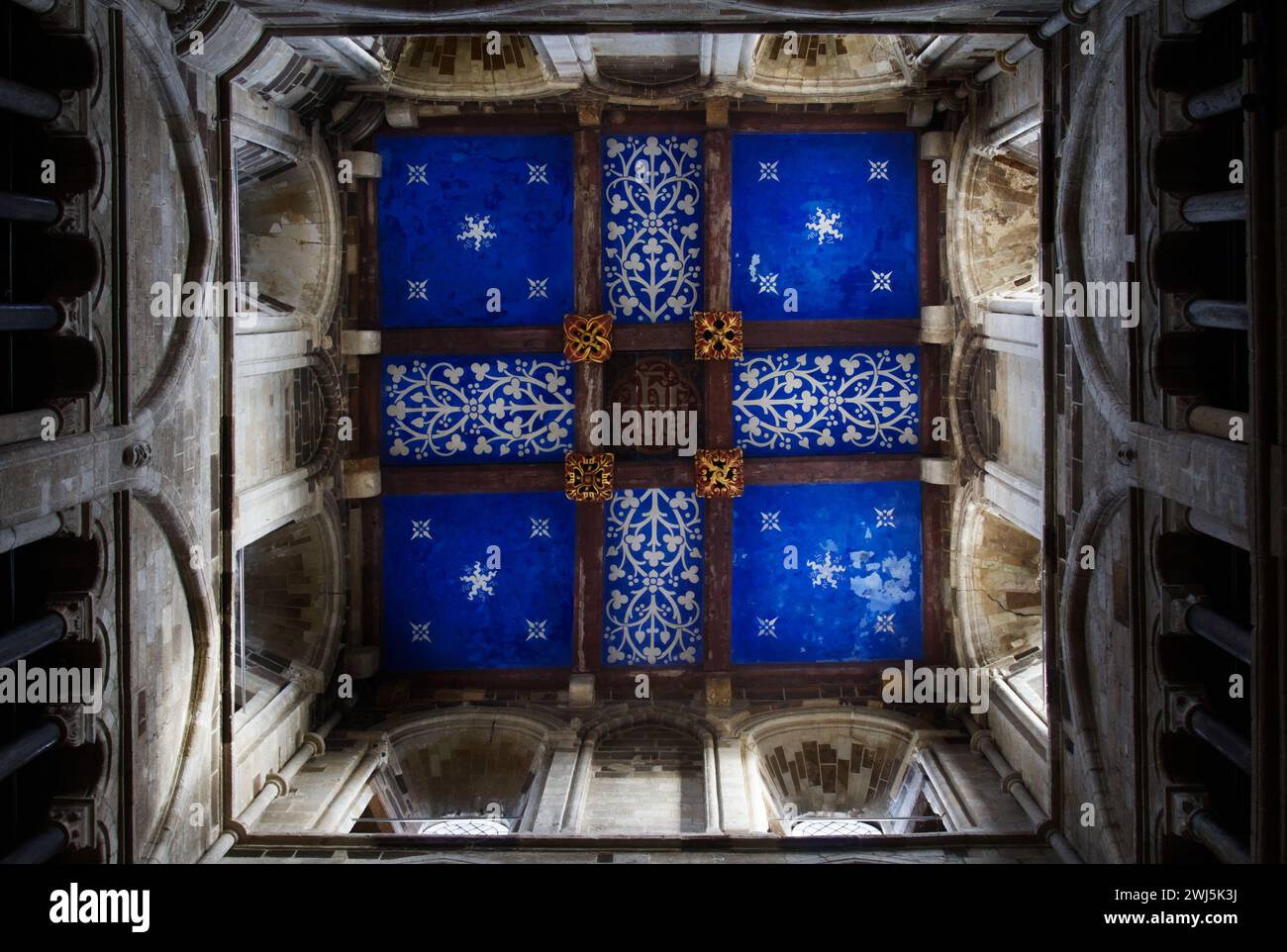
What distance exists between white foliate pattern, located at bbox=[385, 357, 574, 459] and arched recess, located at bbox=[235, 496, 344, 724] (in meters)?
1.31

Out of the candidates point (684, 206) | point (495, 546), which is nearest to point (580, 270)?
point (684, 206)

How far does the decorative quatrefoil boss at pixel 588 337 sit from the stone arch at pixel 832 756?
14.9 feet

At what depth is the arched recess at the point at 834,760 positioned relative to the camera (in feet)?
37.3

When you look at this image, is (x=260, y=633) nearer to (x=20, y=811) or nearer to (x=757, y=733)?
(x=20, y=811)

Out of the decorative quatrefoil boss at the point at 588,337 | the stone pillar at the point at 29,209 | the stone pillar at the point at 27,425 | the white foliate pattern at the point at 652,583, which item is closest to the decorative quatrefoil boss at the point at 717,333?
the decorative quatrefoil boss at the point at 588,337

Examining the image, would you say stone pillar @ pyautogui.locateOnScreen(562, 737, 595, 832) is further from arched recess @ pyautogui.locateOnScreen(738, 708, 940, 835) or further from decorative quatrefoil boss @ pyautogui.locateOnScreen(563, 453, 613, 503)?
decorative quatrefoil boss @ pyautogui.locateOnScreen(563, 453, 613, 503)

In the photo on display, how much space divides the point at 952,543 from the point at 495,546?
5318 millimetres

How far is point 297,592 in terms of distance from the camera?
473 inches

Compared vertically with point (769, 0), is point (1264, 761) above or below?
below

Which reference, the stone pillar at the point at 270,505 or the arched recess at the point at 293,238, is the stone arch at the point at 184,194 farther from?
the arched recess at the point at 293,238

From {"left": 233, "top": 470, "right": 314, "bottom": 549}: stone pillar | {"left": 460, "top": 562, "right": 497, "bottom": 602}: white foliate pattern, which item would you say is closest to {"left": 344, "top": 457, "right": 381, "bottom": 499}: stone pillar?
{"left": 233, "top": 470, "right": 314, "bottom": 549}: stone pillar

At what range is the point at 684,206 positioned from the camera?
12062mm

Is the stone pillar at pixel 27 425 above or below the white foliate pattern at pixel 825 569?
above

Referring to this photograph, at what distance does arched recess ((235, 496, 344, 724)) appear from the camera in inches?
464
